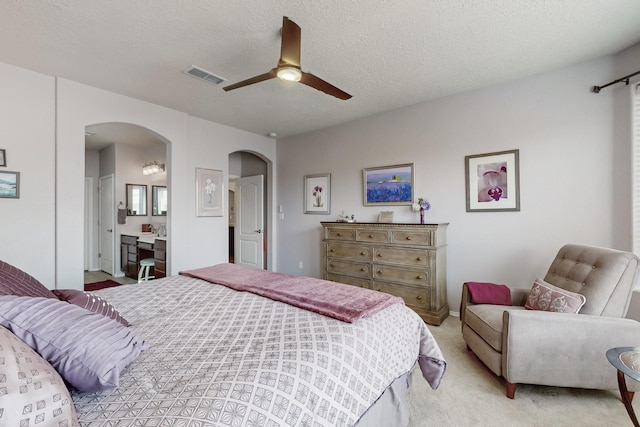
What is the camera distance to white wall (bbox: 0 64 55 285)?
268cm

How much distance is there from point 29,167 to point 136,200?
3.29 m

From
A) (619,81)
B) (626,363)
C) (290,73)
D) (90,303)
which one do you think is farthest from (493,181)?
(90,303)

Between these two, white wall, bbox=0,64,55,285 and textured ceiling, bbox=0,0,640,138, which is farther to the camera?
white wall, bbox=0,64,55,285

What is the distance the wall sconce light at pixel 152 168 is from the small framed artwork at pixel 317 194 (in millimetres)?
3123

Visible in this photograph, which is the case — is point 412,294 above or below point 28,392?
below

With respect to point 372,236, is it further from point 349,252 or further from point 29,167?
point 29,167

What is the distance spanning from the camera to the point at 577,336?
183 centimetres

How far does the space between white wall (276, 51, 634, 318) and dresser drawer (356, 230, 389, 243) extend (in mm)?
507

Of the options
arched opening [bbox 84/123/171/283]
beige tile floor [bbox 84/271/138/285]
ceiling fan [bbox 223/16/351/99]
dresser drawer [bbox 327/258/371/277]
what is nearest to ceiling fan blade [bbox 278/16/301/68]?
ceiling fan [bbox 223/16/351/99]

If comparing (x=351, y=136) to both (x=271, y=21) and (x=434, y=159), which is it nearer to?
(x=434, y=159)

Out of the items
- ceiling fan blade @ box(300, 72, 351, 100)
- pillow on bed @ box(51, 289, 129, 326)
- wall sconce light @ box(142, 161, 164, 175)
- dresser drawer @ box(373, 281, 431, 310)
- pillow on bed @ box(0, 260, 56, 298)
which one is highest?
ceiling fan blade @ box(300, 72, 351, 100)

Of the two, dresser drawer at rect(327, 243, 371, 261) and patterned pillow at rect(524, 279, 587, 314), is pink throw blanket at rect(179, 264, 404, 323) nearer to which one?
patterned pillow at rect(524, 279, 587, 314)

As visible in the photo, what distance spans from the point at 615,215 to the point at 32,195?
5648mm

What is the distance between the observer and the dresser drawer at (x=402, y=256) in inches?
125
